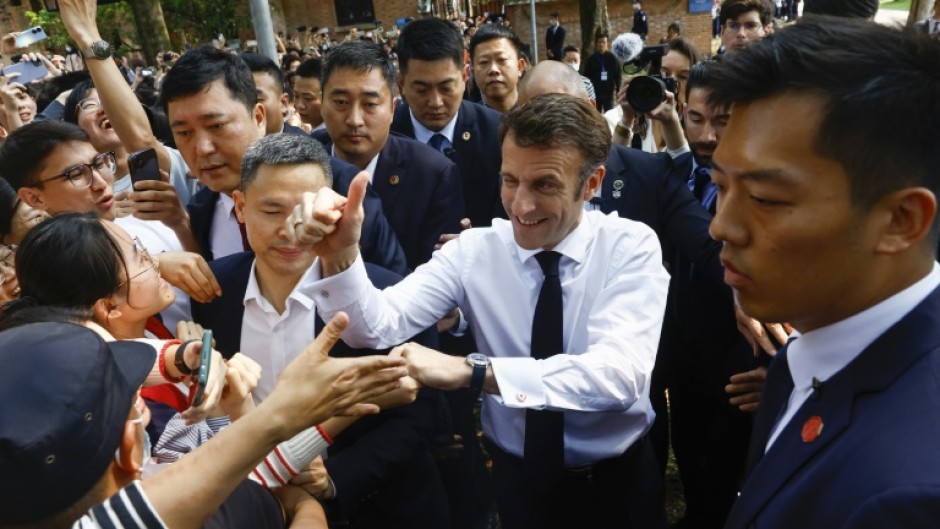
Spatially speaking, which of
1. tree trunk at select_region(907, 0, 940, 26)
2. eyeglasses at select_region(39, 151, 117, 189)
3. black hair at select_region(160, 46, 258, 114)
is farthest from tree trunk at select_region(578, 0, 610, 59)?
eyeglasses at select_region(39, 151, 117, 189)

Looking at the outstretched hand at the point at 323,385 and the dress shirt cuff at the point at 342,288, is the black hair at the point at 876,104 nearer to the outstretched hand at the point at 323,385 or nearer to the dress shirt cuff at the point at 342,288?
the outstretched hand at the point at 323,385

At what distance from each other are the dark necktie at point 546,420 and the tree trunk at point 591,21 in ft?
48.6

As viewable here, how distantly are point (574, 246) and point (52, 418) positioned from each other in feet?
4.80

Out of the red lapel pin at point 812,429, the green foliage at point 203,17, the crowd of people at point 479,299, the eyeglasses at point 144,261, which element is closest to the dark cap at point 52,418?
the crowd of people at point 479,299

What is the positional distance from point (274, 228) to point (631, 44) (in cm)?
358

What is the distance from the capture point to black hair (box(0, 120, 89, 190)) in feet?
9.33

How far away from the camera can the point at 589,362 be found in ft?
5.90

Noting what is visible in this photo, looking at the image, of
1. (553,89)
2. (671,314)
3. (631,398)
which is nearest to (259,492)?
(631,398)

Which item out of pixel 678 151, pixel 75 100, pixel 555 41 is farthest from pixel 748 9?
pixel 555 41

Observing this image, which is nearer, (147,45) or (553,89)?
(553,89)

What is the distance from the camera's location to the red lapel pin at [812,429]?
1190 millimetres

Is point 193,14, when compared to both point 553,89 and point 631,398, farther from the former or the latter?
point 631,398

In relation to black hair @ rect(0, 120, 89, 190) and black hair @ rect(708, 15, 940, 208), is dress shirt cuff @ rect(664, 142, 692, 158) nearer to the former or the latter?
black hair @ rect(708, 15, 940, 208)

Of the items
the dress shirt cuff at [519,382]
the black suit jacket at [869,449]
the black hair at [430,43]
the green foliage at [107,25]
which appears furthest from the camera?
the green foliage at [107,25]
